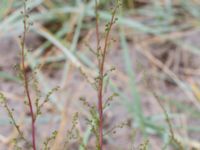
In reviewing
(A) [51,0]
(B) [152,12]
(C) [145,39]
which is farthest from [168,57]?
(A) [51,0]

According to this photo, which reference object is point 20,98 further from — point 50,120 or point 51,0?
point 51,0

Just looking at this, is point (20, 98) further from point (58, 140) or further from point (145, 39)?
point (145, 39)

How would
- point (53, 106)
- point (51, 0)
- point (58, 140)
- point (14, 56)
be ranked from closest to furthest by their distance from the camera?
1. point (58, 140)
2. point (53, 106)
3. point (14, 56)
4. point (51, 0)

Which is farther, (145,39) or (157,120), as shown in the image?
(145,39)

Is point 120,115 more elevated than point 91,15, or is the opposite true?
point 91,15

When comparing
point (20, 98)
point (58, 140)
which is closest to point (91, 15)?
point (20, 98)

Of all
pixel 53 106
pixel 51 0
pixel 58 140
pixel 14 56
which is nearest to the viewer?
pixel 58 140
